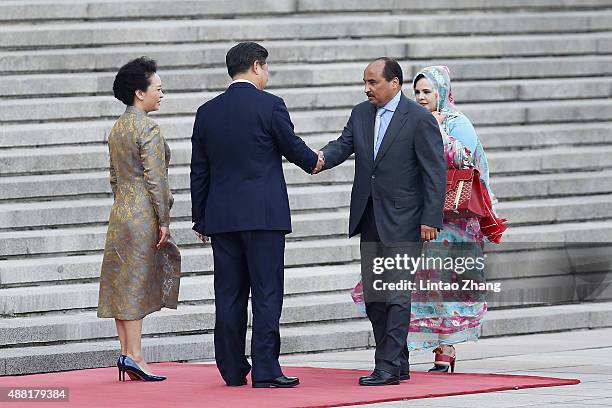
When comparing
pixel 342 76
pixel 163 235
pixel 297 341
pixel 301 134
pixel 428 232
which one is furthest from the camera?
pixel 342 76

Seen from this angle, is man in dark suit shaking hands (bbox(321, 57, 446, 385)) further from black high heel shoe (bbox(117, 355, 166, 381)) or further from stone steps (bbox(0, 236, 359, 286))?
stone steps (bbox(0, 236, 359, 286))

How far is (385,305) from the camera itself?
8.97 m

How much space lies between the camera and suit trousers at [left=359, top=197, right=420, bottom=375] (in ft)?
29.0

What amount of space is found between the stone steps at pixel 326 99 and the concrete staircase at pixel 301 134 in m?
0.02

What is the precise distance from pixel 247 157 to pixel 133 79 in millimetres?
998

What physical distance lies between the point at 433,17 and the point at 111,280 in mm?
7514

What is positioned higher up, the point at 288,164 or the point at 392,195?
the point at 288,164

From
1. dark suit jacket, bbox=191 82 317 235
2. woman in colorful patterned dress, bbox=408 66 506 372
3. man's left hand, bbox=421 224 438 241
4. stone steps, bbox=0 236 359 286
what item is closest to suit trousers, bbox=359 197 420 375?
man's left hand, bbox=421 224 438 241

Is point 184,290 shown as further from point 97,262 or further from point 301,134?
point 301,134

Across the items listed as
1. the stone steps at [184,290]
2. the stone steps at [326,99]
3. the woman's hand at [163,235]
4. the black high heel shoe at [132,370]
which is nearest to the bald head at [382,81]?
the woman's hand at [163,235]

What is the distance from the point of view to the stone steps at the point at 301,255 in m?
10.9

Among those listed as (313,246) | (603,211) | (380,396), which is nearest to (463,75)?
(603,211)

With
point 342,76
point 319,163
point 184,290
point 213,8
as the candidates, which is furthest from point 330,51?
point 319,163

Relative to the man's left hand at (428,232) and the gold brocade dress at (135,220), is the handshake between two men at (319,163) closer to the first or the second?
the man's left hand at (428,232)
